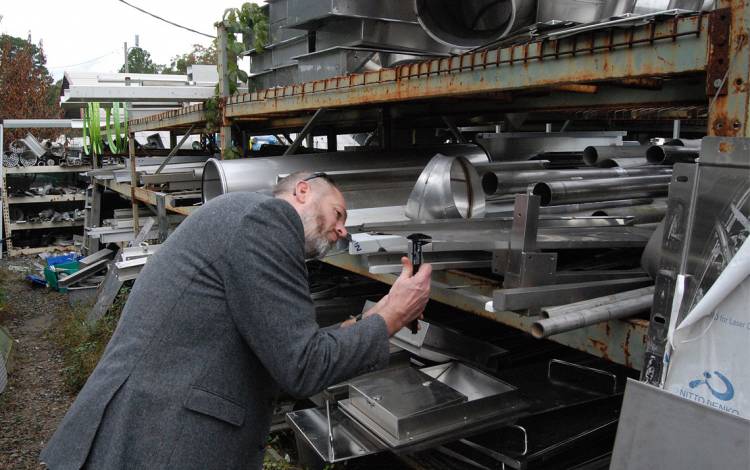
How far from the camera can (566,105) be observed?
9.53ft

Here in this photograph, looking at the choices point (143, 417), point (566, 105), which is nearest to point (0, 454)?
point (143, 417)

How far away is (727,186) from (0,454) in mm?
5031

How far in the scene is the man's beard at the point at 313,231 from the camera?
6.30 feet

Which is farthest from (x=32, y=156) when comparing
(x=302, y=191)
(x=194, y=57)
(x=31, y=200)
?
(x=194, y=57)

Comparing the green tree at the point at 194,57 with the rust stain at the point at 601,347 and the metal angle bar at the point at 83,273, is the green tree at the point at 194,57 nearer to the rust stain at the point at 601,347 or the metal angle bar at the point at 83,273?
the metal angle bar at the point at 83,273

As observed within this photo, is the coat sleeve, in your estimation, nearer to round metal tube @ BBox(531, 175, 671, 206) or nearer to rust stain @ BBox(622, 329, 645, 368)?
rust stain @ BBox(622, 329, 645, 368)

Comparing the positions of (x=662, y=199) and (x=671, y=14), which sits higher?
(x=671, y=14)

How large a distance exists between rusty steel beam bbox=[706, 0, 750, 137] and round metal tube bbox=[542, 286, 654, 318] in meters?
0.46

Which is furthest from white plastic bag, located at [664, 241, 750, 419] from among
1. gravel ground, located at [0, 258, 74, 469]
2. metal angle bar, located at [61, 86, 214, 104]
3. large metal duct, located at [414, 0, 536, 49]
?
metal angle bar, located at [61, 86, 214, 104]

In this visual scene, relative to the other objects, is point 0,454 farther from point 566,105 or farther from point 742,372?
point 742,372

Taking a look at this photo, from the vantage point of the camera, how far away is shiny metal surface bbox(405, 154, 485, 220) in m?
2.52

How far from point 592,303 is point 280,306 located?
2.65 ft

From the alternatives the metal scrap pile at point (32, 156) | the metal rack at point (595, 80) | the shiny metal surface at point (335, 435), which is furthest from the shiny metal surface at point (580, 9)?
the metal scrap pile at point (32, 156)

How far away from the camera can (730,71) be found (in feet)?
4.66
